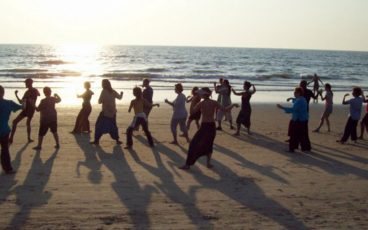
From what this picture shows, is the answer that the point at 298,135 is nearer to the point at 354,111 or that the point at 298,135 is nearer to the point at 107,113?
the point at 354,111

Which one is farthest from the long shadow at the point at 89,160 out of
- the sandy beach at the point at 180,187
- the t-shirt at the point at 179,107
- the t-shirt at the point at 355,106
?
the t-shirt at the point at 355,106

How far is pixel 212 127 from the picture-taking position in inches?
368

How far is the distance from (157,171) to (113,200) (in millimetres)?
2045

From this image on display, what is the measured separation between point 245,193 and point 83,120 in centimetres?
684

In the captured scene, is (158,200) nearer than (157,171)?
Yes

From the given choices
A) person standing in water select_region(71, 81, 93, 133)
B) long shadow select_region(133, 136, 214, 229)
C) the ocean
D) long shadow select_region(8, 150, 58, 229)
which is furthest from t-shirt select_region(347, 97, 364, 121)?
the ocean

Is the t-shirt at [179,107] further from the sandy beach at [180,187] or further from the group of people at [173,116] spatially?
the sandy beach at [180,187]

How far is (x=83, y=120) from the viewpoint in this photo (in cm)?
1351

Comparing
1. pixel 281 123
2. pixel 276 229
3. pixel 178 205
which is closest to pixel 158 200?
pixel 178 205

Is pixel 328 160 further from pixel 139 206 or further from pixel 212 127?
pixel 139 206

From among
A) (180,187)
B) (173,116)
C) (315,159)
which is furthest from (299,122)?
(180,187)

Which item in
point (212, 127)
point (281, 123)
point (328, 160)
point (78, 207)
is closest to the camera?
point (78, 207)

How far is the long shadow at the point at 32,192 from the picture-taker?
648cm

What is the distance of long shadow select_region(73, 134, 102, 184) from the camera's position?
28.6 feet
